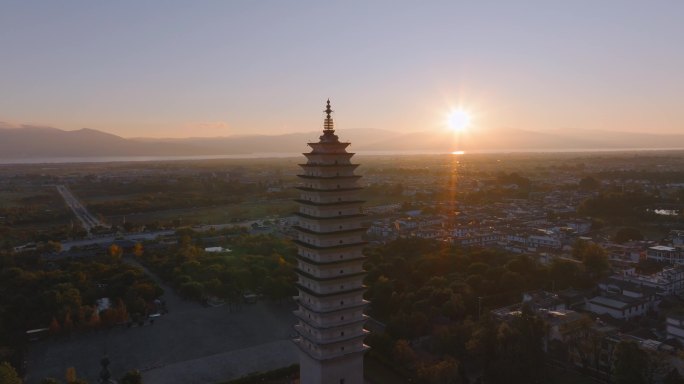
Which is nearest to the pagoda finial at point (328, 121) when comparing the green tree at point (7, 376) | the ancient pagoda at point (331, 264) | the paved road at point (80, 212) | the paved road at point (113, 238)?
the ancient pagoda at point (331, 264)

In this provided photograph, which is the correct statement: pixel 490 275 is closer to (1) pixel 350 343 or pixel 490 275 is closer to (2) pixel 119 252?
(1) pixel 350 343

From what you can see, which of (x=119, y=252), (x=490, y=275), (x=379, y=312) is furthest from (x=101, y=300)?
(x=490, y=275)

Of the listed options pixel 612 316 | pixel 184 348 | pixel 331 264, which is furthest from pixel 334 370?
pixel 612 316

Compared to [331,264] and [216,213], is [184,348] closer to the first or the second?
[331,264]

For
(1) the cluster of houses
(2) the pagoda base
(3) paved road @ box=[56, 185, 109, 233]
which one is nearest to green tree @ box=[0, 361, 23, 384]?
(2) the pagoda base

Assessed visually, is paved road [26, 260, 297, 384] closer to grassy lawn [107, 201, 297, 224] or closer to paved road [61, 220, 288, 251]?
paved road [61, 220, 288, 251]

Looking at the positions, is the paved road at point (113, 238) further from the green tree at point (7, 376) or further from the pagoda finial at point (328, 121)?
the pagoda finial at point (328, 121)

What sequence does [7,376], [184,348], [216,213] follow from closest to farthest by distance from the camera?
1. [7,376]
2. [184,348]
3. [216,213]
